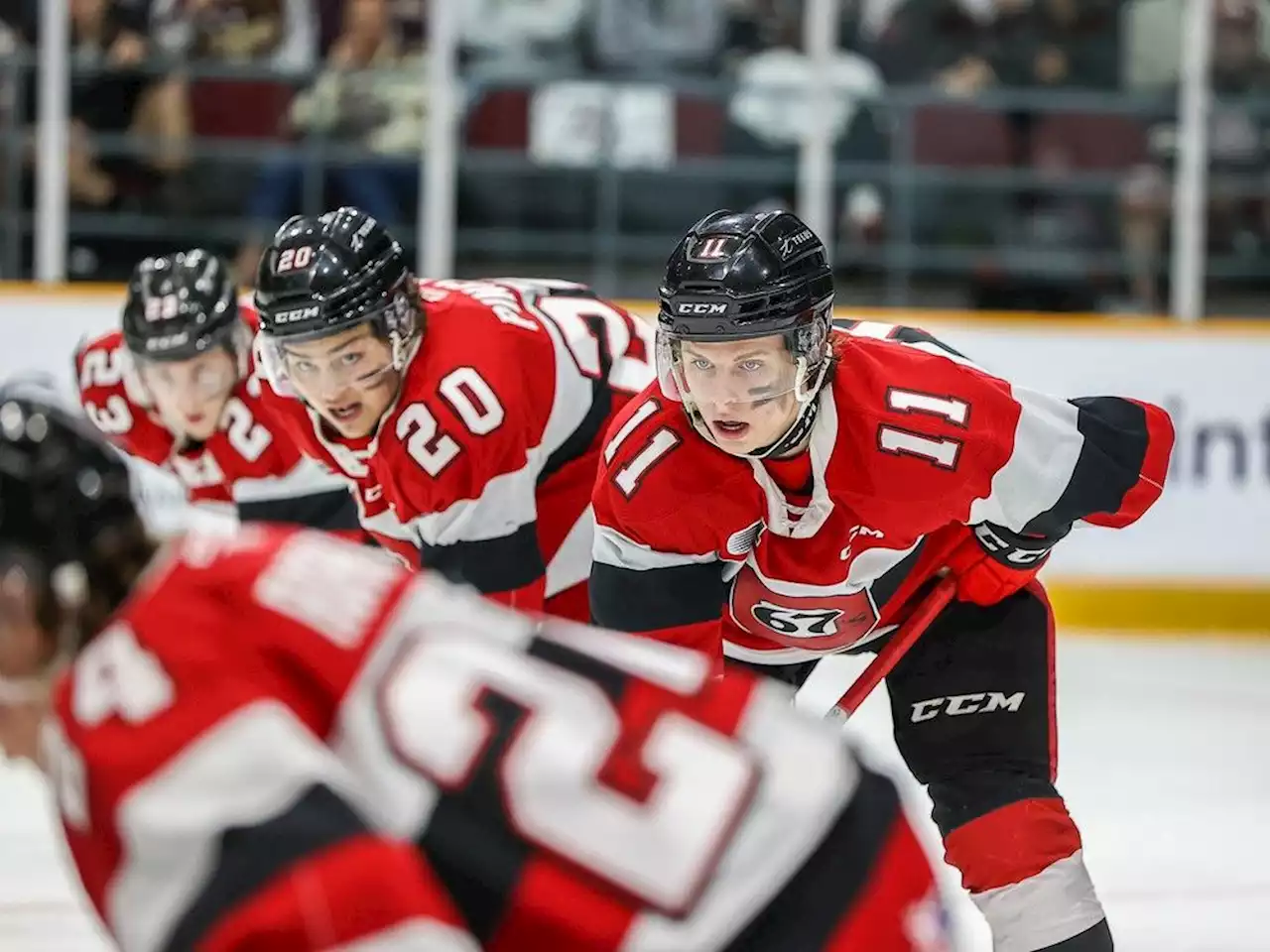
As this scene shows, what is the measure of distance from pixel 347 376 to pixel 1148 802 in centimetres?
215

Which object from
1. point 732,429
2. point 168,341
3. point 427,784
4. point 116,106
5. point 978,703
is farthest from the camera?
point 116,106

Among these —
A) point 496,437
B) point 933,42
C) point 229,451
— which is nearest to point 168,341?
point 229,451

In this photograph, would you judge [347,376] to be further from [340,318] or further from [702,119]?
[702,119]

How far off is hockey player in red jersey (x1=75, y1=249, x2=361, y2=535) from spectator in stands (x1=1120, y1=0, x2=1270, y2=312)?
13.0 ft

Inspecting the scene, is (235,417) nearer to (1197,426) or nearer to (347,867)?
(347,867)

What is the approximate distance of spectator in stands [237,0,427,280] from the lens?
22.2 ft

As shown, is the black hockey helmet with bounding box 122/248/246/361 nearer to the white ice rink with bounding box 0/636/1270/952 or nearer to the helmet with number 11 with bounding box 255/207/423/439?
the helmet with number 11 with bounding box 255/207/423/439

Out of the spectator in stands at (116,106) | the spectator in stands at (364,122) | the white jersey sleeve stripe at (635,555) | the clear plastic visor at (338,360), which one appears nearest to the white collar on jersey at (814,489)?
the white jersey sleeve stripe at (635,555)

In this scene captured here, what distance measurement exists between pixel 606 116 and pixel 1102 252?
1.85 meters

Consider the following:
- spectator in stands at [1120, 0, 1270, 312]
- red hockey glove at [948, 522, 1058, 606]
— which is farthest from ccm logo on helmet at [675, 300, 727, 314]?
spectator in stands at [1120, 0, 1270, 312]

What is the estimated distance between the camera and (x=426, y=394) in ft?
9.59

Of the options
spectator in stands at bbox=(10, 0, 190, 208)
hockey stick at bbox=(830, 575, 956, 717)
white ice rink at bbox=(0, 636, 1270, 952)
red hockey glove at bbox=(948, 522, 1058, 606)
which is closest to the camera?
red hockey glove at bbox=(948, 522, 1058, 606)

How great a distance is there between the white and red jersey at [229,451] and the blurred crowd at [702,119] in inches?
109

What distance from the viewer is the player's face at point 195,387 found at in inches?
151
